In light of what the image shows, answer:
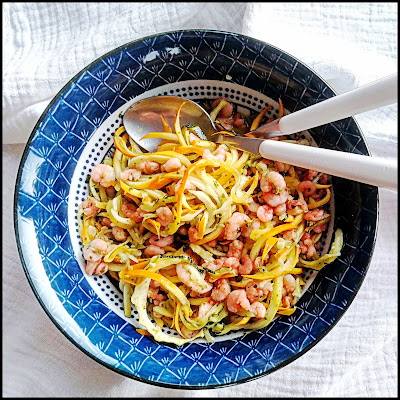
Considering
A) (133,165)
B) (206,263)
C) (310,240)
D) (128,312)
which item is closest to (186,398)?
(128,312)

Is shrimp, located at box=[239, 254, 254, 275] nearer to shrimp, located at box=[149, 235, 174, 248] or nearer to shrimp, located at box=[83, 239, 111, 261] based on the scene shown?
shrimp, located at box=[149, 235, 174, 248]

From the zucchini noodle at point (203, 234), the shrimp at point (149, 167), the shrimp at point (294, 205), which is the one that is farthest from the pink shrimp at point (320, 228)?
the shrimp at point (149, 167)

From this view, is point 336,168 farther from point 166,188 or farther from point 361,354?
point 361,354

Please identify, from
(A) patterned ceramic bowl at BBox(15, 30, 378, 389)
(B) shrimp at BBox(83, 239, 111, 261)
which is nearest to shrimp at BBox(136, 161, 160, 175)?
(A) patterned ceramic bowl at BBox(15, 30, 378, 389)

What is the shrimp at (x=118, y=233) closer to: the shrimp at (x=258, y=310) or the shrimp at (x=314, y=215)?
the shrimp at (x=258, y=310)

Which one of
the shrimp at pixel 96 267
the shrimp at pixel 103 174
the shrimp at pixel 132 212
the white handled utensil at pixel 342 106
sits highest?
the white handled utensil at pixel 342 106
